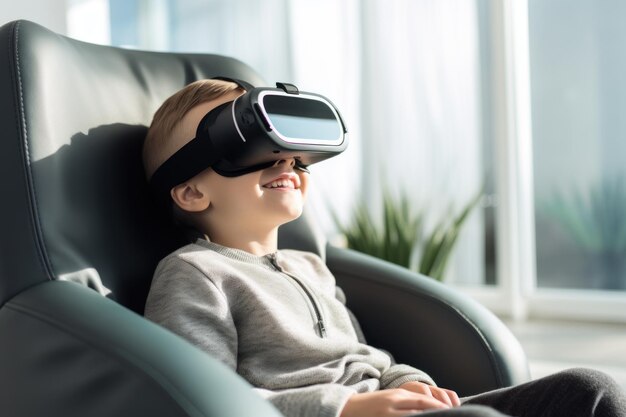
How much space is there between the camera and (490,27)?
3035mm

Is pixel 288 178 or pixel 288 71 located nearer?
pixel 288 178

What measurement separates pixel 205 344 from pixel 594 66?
7.37ft

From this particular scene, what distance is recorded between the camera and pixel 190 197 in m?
1.38

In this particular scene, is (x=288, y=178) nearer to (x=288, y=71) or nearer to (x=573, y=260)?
(x=573, y=260)

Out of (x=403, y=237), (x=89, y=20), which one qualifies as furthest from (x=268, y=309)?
(x=89, y=20)

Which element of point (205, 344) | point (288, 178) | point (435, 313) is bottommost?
point (435, 313)

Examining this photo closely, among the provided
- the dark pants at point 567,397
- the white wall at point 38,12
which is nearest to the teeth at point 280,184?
the dark pants at point 567,397

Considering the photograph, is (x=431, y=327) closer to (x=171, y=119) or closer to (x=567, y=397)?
(x=567, y=397)

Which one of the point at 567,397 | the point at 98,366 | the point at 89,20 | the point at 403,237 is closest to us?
the point at 98,366

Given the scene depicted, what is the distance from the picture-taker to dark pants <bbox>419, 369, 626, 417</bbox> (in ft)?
3.55

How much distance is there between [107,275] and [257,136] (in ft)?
1.11

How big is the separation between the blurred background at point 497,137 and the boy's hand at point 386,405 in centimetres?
169

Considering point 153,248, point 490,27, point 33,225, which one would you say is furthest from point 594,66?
point 33,225

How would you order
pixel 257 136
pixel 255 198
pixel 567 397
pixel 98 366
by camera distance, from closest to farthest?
pixel 98 366
pixel 567 397
pixel 257 136
pixel 255 198
